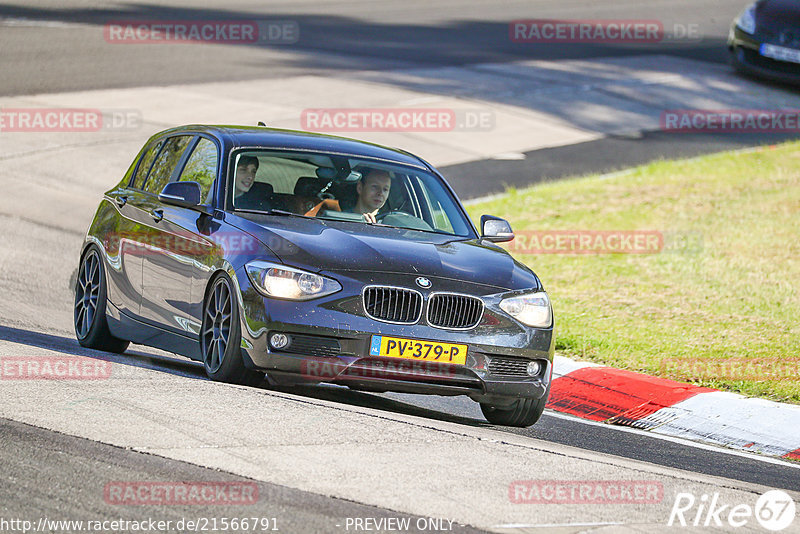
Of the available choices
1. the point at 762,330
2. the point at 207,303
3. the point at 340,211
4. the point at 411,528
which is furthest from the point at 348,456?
the point at 762,330

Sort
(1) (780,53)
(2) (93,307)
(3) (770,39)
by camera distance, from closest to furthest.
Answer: (2) (93,307) → (3) (770,39) → (1) (780,53)

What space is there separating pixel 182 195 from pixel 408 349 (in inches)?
78.9

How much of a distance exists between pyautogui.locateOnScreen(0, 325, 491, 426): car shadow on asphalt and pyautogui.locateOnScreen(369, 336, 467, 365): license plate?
69 cm

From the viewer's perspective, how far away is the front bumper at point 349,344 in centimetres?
765

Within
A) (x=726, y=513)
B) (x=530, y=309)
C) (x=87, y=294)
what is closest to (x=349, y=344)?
(x=530, y=309)

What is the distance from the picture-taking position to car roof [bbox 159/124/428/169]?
9141 millimetres

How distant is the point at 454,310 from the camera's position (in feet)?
25.9

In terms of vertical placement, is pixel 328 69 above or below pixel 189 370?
above

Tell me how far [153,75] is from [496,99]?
604cm

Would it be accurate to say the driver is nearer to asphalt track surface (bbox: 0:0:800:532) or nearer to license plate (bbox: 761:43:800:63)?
asphalt track surface (bbox: 0:0:800:532)

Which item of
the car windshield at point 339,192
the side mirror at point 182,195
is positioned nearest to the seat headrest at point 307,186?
the car windshield at point 339,192

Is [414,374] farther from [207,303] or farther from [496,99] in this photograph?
[496,99]

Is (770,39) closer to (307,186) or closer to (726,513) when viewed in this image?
(307,186)

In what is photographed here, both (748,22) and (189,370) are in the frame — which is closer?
(189,370)
